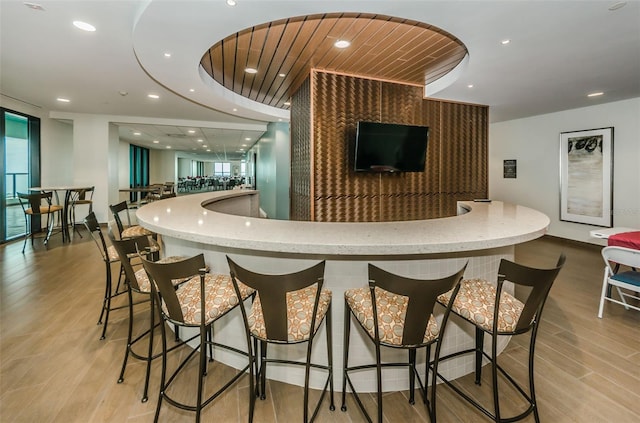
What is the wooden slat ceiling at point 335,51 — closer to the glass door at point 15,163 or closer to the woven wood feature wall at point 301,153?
the woven wood feature wall at point 301,153

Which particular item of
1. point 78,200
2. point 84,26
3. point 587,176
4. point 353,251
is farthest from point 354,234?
point 78,200

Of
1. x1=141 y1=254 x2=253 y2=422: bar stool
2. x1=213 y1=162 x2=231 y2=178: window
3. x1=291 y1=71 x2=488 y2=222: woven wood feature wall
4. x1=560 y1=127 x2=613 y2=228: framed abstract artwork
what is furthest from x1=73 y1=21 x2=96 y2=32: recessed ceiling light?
x1=213 y1=162 x2=231 y2=178: window

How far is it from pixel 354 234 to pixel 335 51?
292 cm

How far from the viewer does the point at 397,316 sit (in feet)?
4.92

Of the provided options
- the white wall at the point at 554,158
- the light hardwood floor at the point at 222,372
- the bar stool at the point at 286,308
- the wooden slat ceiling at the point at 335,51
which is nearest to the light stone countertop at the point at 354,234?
the bar stool at the point at 286,308

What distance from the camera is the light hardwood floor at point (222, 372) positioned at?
1.71 meters

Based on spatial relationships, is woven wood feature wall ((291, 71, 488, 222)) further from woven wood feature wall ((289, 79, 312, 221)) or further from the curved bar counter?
the curved bar counter

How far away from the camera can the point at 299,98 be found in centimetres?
510

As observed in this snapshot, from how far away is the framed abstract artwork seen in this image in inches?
215

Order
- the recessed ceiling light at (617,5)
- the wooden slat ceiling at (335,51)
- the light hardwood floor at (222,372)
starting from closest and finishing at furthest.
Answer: the light hardwood floor at (222,372), the recessed ceiling light at (617,5), the wooden slat ceiling at (335,51)

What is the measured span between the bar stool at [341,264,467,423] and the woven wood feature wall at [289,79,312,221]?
2.81 m

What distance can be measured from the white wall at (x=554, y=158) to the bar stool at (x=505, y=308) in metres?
5.51

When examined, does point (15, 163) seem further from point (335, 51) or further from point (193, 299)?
point (193, 299)

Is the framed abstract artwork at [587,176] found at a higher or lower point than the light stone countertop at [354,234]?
higher
